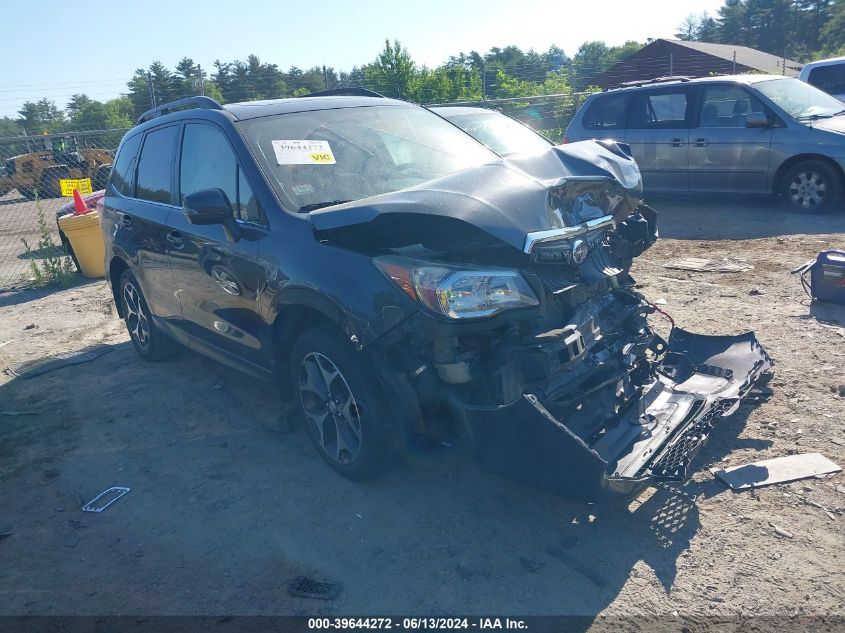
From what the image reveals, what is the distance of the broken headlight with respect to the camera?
3123 mm

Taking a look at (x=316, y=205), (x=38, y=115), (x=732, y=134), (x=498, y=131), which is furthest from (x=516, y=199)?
(x=38, y=115)

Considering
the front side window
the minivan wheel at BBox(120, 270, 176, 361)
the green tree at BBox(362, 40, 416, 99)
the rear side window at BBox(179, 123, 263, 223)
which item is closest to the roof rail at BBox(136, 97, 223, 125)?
the rear side window at BBox(179, 123, 263, 223)

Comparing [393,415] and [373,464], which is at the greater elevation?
[393,415]

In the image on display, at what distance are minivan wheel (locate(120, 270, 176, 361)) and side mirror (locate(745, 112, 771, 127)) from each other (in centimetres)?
800

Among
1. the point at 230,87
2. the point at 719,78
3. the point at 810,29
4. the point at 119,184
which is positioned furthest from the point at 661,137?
the point at 810,29

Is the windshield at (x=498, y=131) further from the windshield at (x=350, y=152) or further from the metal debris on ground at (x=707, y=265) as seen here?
the windshield at (x=350, y=152)

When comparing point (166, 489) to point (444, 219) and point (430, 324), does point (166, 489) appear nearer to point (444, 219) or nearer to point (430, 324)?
→ point (430, 324)

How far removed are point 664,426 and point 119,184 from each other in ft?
16.2

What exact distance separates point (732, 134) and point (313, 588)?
9.05m

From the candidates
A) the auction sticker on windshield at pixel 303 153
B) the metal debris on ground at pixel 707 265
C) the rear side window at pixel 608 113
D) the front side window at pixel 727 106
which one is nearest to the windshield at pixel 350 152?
the auction sticker on windshield at pixel 303 153

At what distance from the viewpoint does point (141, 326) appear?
6.11 metres

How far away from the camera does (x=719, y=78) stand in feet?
33.4

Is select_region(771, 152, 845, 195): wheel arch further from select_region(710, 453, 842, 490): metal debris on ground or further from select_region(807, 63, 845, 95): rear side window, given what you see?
select_region(710, 453, 842, 490): metal debris on ground

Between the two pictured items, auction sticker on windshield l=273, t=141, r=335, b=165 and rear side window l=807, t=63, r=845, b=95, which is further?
rear side window l=807, t=63, r=845, b=95
